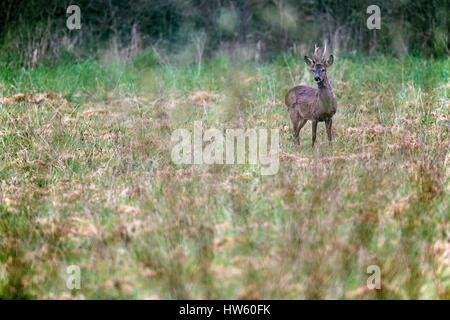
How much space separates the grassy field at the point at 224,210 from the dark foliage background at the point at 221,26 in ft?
15.3

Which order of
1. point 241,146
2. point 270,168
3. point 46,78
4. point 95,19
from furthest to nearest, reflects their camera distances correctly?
point 95,19, point 46,78, point 241,146, point 270,168

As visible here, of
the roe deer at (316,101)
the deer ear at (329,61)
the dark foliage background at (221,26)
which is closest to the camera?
the roe deer at (316,101)

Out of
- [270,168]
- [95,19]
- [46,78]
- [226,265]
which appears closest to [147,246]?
[226,265]

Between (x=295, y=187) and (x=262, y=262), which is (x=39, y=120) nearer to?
(x=295, y=187)

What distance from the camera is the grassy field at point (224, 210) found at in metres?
4.25

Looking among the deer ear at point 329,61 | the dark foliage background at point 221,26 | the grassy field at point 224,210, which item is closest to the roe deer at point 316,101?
the deer ear at point 329,61

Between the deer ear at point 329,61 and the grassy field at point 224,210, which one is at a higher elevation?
the deer ear at point 329,61

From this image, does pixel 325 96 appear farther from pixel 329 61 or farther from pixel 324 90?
pixel 329 61

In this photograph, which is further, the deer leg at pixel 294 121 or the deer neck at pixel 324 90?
the deer leg at pixel 294 121

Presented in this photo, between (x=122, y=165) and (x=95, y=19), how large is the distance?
9.82 meters

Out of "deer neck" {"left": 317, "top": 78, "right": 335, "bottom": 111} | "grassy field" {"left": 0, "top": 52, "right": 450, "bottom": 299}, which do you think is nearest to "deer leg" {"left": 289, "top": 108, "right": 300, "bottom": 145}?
"grassy field" {"left": 0, "top": 52, "right": 450, "bottom": 299}

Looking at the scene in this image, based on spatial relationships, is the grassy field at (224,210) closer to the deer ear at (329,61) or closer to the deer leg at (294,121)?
the deer leg at (294,121)

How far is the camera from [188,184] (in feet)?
18.1

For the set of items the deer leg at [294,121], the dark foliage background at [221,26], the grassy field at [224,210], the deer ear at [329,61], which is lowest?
the grassy field at [224,210]
